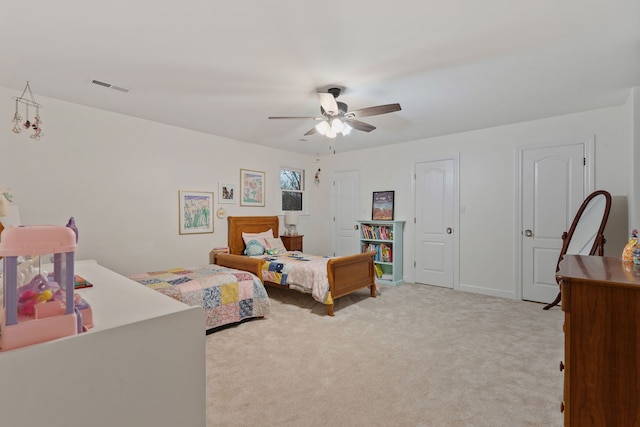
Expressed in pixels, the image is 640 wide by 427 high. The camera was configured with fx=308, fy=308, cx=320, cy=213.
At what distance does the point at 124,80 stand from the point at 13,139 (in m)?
1.38

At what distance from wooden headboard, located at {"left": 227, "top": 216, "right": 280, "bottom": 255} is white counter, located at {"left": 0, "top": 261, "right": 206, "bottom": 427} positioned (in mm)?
3712

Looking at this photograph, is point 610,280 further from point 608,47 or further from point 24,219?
point 24,219

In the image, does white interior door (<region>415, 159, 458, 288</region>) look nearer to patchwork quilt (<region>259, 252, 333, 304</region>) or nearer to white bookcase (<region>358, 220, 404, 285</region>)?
white bookcase (<region>358, 220, 404, 285</region>)

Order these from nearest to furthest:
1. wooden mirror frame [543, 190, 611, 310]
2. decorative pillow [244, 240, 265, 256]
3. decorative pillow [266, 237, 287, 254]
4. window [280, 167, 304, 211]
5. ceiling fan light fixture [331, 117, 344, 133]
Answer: ceiling fan light fixture [331, 117, 344, 133] → wooden mirror frame [543, 190, 611, 310] → decorative pillow [244, 240, 265, 256] → decorative pillow [266, 237, 287, 254] → window [280, 167, 304, 211]

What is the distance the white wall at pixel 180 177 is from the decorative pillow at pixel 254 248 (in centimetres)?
45

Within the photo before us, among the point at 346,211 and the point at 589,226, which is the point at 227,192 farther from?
the point at 589,226

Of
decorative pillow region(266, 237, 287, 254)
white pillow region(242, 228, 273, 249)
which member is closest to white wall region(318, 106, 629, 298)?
decorative pillow region(266, 237, 287, 254)

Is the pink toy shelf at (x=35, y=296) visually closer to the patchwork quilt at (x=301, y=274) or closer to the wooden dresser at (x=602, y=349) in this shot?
the wooden dresser at (x=602, y=349)

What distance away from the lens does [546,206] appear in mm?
4047

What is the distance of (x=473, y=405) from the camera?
1.95 m

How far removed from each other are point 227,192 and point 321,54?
3.09m

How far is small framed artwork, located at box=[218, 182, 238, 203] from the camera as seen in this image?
4838mm

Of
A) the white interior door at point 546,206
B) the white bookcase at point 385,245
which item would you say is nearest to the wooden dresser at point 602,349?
the white interior door at point 546,206

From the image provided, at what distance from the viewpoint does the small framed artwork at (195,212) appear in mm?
4371
